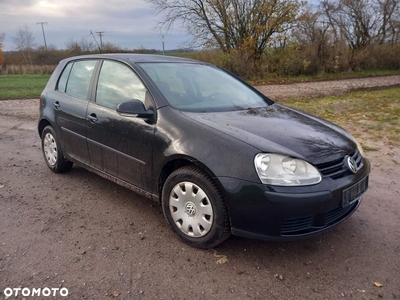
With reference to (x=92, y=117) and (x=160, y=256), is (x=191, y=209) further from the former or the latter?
(x=92, y=117)

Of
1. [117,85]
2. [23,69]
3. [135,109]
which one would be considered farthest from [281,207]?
[23,69]

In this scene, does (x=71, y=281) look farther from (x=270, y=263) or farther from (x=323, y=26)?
(x=323, y=26)

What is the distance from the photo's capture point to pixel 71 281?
2.52m

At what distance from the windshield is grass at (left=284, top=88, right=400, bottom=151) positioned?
308 centimetres

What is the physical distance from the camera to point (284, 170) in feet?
8.46

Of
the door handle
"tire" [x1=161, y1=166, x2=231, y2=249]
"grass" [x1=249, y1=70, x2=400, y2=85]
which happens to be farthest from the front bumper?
"grass" [x1=249, y1=70, x2=400, y2=85]

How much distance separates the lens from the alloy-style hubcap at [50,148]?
4.74 m

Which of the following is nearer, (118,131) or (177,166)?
(177,166)

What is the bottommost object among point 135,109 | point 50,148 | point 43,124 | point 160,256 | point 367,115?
point 160,256

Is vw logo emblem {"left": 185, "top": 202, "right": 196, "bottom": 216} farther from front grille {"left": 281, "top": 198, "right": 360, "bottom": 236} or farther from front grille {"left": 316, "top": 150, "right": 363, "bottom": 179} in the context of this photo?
front grille {"left": 316, "top": 150, "right": 363, "bottom": 179}

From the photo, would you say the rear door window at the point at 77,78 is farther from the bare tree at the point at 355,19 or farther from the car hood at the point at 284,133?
the bare tree at the point at 355,19

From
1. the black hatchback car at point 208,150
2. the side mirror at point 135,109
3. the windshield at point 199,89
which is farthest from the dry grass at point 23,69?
the side mirror at point 135,109

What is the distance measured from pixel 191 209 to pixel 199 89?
56.1 inches

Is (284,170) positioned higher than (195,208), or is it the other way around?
(284,170)
